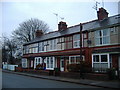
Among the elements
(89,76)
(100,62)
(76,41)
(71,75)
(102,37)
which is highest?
(102,37)

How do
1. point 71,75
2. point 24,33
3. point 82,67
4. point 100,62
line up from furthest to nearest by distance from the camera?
1. point 24,33
2. point 71,75
3. point 100,62
4. point 82,67

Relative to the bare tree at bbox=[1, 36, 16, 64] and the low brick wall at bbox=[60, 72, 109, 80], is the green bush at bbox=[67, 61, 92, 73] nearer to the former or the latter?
the low brick wall at bbox=[60, 72, 109, 80]

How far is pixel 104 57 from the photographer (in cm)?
2036

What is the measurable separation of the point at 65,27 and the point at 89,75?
16.6 meters

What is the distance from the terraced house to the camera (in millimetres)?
19875

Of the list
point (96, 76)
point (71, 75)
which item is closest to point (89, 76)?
point (96, 76)

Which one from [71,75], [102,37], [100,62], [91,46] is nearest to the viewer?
[100,62]

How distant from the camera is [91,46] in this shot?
23062 mm

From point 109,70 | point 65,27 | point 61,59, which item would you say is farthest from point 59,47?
point 109,70

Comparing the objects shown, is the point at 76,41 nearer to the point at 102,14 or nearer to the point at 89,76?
the point at 102,14

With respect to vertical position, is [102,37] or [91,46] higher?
[102,37]

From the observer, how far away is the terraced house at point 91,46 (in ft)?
65.2

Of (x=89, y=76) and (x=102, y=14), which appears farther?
(x=102, y=14)

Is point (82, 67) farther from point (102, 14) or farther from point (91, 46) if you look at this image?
point (102, 14)
